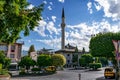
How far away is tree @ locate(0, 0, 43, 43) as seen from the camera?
1322cm

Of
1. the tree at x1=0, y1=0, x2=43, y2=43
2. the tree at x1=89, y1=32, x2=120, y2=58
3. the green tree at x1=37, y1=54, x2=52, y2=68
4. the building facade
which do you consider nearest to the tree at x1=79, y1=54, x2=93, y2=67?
the building facade

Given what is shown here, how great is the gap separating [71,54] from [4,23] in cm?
9207

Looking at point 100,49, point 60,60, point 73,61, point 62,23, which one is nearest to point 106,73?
point 100,49

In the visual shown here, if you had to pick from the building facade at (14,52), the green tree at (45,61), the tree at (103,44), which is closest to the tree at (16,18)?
the tree at (103,44)

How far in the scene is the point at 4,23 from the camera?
15.0 m

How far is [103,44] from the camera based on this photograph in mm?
43219

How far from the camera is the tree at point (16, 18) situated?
1322 cm

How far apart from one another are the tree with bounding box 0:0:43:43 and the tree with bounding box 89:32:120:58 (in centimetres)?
2696

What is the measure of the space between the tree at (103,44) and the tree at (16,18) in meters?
27.0

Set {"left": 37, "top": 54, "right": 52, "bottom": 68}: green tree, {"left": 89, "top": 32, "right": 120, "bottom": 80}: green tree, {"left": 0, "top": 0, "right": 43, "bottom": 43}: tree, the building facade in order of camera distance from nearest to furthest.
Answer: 1. {"left": 0, "top": 0, "right": 43, "bottom": 43}: tree
2. {"left": 89, "top": 32, "right": 120, "bottom": 80}: green tree
3. {"left": 37, "top": 54, "right": 52, "bottom": 68}: green tree
4. the building facade

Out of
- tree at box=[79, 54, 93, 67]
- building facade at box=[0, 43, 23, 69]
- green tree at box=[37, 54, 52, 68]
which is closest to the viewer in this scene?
green tree at box=[37, 54, 52, 68]

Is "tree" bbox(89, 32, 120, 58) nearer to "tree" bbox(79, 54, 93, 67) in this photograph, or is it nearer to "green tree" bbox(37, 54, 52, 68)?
"green tree" bbox(37, 54, 52, 68)

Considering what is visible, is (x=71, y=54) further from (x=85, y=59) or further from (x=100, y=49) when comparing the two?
(x=100, y=49)

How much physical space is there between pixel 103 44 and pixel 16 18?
30.5 meters
